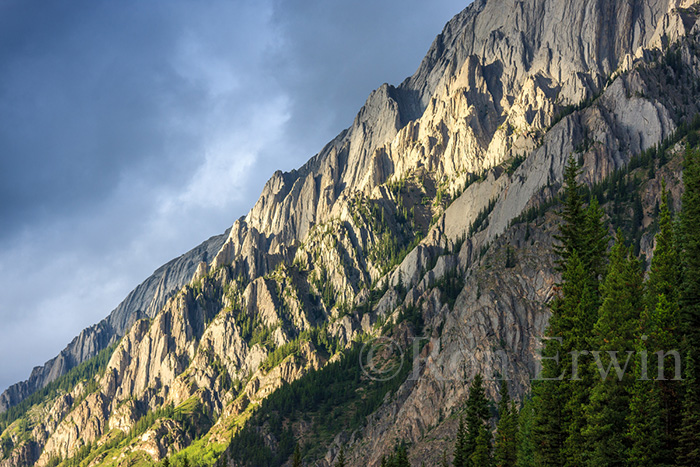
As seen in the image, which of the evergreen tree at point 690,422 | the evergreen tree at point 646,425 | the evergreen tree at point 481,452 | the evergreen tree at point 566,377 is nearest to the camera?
the evergreen tree at point 690,422

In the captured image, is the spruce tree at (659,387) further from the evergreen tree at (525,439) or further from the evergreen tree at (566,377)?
the evergreen tree at (525,439)

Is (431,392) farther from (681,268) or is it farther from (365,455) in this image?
(681,268)

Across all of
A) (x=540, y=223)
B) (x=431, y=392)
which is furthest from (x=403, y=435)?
(x=540, y=223)

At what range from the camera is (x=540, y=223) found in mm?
190375

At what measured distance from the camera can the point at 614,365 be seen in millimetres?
53062

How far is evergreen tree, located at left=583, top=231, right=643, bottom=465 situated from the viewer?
2000 inches

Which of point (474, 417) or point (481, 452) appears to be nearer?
point (481, 452)

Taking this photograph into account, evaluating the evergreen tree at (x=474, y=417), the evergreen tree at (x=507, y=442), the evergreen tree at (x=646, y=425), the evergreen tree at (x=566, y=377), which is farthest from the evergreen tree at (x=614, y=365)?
the evergreen tree at (x=474, y=417)

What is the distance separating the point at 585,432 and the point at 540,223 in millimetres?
144417

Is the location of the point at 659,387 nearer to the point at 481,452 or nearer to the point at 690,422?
the point at 690,422

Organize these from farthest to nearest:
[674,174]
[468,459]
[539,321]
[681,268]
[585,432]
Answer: [674,174] → [539,321] → [468,459] → [681,268] → [585,432]

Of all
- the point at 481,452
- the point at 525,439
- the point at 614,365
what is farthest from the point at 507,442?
the point at 614,365

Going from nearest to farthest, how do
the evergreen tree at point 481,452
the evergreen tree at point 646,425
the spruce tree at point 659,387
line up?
the evergreen tree at point 646,425
the spruce tree at point 659,387
the evergreen tree at point 481,452

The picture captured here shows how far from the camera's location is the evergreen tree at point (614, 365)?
50.8 metres
